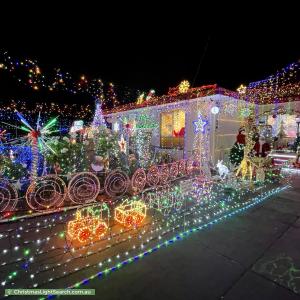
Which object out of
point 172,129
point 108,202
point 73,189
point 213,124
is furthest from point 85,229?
point 172,129

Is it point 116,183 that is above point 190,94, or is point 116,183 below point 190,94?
below

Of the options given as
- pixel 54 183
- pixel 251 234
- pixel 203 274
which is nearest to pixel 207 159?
pixel 251 234

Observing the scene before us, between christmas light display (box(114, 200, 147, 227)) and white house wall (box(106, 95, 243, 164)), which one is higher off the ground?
white house wall (box(106, 95, 243, 164))

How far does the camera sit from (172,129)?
46.4 ft

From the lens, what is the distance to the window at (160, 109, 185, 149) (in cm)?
1355

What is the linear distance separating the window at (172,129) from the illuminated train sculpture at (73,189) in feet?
21.2

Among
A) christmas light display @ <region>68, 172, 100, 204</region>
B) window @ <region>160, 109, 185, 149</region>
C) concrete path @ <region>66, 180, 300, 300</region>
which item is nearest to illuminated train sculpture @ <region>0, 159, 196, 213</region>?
christmas light display @ <region>68, 172, 100, 204</region>

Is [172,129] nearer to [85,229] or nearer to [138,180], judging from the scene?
[138,180]

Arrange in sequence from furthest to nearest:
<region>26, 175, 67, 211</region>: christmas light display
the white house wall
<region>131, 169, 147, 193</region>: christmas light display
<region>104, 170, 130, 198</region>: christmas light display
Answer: the white house wall
<region>131, 169, 147, 193</region>: christmas light display
<region>104, 170, 130, 198</region>: christmas light display
<region>26, 175, 67, 211</region>: christmas light display

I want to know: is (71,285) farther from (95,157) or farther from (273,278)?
(95,157)

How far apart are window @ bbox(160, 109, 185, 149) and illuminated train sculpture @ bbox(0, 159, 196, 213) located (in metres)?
6.47

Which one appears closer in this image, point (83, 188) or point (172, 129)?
point (83, 188)

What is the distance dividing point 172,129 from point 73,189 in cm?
940

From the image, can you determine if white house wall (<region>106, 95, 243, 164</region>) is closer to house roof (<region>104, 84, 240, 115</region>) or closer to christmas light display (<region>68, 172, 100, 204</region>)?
house roof (<region>104, 84, 240, 115</region>)
